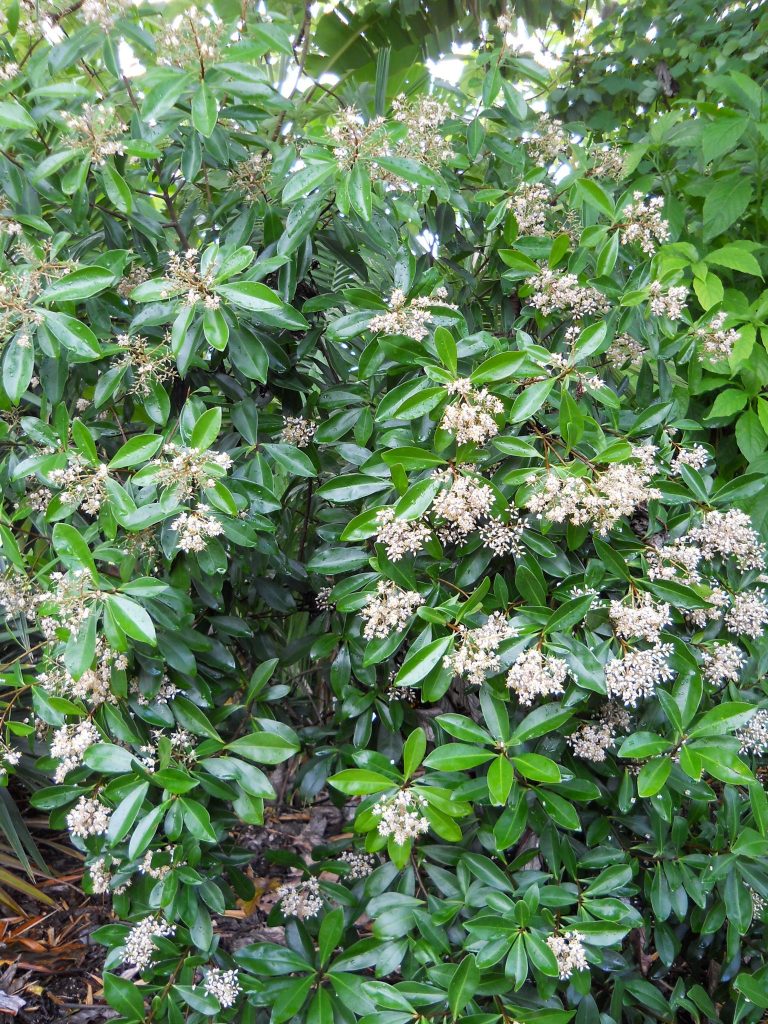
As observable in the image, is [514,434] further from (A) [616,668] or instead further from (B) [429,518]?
(A) [616,668]

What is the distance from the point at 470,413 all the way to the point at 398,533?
0.74ft

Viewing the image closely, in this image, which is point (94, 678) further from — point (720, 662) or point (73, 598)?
point (720, 662)

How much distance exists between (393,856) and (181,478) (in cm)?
73

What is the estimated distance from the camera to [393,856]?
1389 mm

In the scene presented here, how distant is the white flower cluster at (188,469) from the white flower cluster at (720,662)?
907 mm

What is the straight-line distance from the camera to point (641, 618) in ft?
4.20

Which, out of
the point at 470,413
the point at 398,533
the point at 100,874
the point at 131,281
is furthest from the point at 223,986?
the point at 131,281

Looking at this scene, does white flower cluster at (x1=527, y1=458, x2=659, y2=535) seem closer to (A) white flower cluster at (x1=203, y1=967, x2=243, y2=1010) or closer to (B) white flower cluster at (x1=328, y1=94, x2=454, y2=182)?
(B) white flower cluster at (x1=328, y1=94, x2=454, y2=182)

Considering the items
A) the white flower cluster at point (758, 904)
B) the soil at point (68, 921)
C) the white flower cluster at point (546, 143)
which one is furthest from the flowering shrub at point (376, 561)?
the soil at point (68, 921)

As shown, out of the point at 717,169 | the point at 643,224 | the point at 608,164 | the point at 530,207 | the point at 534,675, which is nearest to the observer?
the point at 534,675

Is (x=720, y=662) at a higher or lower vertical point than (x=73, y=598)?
lower

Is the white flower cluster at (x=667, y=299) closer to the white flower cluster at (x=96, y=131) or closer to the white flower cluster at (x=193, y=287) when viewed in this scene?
the white flower cluster at (x=193, y=287)

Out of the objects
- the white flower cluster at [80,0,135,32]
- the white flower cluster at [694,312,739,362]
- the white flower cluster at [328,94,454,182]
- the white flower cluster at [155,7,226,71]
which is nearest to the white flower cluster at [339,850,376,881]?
the white flower cluster at [694,312,739,362]

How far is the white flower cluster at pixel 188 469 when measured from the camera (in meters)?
1.31
